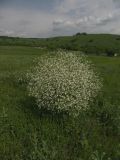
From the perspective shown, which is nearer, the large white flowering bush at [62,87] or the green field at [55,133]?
the green field at [55,133]

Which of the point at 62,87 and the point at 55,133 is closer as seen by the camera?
the point at 55,133

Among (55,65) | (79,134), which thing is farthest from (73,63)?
(79,134)

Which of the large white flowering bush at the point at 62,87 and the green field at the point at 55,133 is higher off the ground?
the large white flowering bush at the point at 62,87

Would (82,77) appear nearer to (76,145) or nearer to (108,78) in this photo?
(76,145)

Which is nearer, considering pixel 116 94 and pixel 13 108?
pixel 13 108

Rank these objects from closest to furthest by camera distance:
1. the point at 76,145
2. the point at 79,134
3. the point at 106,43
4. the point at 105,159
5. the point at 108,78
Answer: the point at 105,159 < the point at 76,145 < the point at 79,134 < the point at 108,78 < the point at 106,43

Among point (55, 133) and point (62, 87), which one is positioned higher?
point (62, 87)

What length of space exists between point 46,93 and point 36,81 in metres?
1.90

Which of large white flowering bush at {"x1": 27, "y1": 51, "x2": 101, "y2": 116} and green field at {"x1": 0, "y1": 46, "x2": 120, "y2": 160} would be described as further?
large white flowering bush at {"x1": 27, "y1": 51, "x2": 101, "y2": 116}

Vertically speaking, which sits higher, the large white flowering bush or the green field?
the large white flowering bush

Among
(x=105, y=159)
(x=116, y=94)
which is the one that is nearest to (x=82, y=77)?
(x=105, y=159)

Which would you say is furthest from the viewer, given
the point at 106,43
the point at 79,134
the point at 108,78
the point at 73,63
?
the point at 106,43

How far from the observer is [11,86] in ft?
102

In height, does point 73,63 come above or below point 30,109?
above
